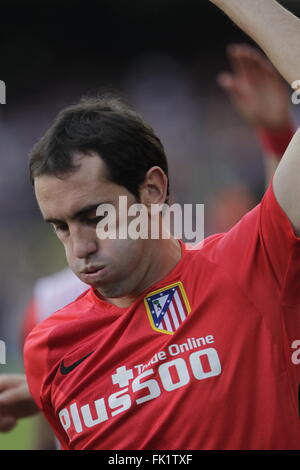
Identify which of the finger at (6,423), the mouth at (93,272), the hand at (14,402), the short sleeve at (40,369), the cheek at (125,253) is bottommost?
the finger at (6,423)

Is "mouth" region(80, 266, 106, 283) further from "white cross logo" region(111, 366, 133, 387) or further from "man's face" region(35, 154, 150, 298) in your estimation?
"white cross logo" region(111, 366, 133, 387)

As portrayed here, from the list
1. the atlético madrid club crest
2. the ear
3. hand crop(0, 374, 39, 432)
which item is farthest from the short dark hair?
hand crop(0, 374, 39, 432)

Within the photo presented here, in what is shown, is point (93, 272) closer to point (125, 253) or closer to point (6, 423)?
point (125, 253)

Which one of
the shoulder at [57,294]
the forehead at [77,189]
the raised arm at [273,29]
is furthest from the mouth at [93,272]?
the shoulder at [57,294]

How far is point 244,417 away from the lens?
Result: 1.67 meters

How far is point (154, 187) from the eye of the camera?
76.4 inches

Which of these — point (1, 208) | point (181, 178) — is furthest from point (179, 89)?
point (1, 208)

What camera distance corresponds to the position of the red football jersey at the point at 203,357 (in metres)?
1.67

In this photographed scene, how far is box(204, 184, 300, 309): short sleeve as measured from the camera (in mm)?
1651

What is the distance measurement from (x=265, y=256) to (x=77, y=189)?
49 centimetres

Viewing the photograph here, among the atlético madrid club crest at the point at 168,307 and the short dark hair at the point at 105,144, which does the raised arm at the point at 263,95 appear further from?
the atlético madrid club crest at the point at 168,307

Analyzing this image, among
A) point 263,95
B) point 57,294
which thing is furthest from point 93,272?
point 57,294

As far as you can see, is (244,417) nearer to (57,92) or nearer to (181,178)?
(181,178)
